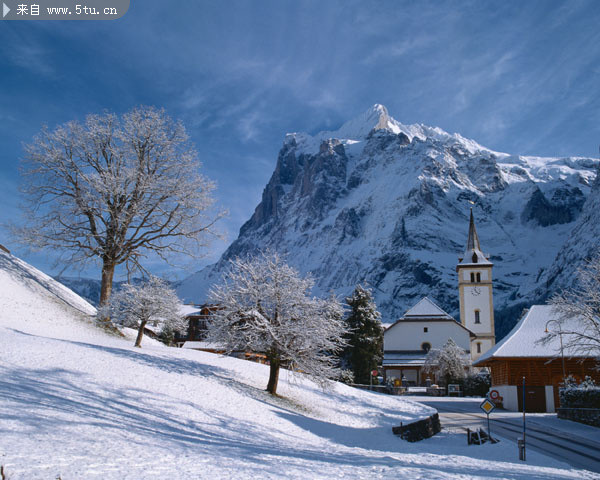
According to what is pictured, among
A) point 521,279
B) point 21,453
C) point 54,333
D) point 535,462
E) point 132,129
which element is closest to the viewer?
point 21,453

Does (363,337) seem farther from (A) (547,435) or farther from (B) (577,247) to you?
(B) (577,247)

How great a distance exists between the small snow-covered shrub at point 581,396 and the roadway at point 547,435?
4.24 feet

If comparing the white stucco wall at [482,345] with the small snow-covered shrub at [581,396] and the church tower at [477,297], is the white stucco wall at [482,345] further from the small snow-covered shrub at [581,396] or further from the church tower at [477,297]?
the small snow-covered shrub at [581,396]

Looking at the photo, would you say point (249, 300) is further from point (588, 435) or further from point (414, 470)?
point (588, 435)

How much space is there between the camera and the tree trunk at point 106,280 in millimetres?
24169

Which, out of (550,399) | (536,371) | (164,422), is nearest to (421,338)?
(550,399)

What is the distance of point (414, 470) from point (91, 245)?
20200mm

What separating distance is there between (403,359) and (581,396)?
39415 millimetres

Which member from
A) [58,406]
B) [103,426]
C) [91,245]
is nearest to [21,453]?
[103,426]

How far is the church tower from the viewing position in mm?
79000

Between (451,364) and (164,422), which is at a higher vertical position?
(451,364)

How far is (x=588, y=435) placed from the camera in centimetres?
2225

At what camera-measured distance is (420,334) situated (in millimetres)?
69188

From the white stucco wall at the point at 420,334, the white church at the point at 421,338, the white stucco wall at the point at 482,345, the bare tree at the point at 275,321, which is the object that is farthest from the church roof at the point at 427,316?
the bare tree at the point at 275,321
